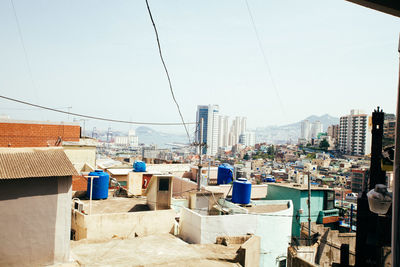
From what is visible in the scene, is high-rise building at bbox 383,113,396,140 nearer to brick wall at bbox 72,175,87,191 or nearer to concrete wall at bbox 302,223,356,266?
concrete wall at bbox 302,223,356,266

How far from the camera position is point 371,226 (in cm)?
653

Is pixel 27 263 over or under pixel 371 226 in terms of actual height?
under

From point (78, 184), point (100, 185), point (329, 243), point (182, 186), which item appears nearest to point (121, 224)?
point (100, 185)

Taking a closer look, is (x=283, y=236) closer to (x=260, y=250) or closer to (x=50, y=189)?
(x=260, y=250)

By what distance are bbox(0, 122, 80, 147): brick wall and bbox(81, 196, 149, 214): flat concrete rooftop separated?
305 inches

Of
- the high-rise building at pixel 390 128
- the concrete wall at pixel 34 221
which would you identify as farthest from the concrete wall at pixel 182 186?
the high-rise building at pixel 390 128

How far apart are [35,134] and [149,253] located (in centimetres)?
1418

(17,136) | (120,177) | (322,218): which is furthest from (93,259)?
(322,218)

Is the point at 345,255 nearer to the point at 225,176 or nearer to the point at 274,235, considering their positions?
the point at 274,235

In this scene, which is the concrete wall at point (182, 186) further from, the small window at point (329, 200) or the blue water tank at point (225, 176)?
the small window at point (329, 200)

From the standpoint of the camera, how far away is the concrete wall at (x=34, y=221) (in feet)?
27.1

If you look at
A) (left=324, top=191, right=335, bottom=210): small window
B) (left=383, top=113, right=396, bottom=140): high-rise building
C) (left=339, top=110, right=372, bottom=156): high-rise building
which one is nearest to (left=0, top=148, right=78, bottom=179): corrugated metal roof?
(left=383, top=113, right=396, bottom=140): high-rise building

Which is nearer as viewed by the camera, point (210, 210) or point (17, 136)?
point (210, 210)

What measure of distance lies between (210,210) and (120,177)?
379 inches
